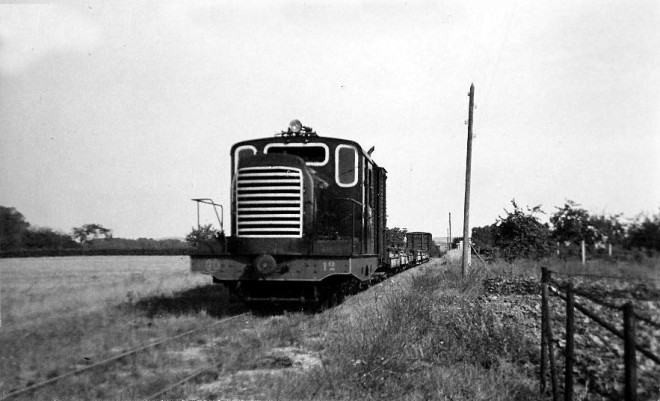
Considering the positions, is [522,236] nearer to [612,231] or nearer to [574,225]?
[574,225]

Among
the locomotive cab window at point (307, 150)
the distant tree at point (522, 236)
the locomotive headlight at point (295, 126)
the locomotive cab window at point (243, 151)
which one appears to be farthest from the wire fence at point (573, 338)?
the distant tree at point (522, 236)

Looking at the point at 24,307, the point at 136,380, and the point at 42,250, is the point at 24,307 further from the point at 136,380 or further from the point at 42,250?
the point at 42,250

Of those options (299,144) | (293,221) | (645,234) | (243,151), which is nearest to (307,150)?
(299,144)

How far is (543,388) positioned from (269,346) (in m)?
3.20

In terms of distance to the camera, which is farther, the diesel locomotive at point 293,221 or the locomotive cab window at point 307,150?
the locomotive cab window at point 307,150

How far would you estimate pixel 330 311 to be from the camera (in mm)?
8969

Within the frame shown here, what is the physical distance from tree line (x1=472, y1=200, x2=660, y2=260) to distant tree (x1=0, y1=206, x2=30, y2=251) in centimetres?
3147

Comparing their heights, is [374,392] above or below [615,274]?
below

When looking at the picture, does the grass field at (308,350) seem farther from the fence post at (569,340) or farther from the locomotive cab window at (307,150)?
the locomotive cab window at (307,150)

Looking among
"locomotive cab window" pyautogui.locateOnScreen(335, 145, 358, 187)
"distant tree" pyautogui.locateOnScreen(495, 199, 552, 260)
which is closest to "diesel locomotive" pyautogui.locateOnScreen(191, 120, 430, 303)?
"locomotive cab window" pyautogui.locateOnScreen(335, 145, 358, 187)

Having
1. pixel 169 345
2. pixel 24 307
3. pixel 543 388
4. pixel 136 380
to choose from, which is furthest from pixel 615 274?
pixel 24 307

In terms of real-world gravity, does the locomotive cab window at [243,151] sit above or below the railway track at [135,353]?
above

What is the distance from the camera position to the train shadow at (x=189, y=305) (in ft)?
30.8

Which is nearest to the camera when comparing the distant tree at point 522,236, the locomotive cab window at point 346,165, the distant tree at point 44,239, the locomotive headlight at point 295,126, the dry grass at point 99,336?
the dry grass at point 99,336
